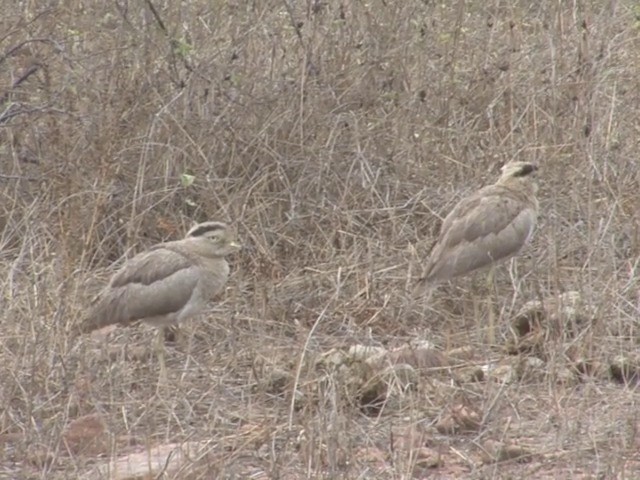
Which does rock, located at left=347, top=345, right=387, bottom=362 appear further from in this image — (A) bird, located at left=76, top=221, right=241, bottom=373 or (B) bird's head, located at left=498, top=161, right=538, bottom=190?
(B) bird's head, located at left=498, top=161, right=538, bottom=190

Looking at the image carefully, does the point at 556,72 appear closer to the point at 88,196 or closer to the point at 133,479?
the point at 88,196

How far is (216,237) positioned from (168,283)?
40cm

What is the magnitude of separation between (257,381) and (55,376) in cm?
94

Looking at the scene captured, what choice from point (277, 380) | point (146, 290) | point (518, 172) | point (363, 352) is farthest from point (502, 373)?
point (518, 172)

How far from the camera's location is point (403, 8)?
36.7 ft

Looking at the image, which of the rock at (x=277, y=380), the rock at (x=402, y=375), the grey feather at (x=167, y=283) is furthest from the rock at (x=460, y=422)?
the grey feather at (x=167, y=283)

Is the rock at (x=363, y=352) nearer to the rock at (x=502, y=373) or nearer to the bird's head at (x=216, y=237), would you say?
the rock at (x=502, y=373)

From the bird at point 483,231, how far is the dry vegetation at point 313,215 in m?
0.22

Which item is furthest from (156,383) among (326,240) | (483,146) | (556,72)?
(556,72)

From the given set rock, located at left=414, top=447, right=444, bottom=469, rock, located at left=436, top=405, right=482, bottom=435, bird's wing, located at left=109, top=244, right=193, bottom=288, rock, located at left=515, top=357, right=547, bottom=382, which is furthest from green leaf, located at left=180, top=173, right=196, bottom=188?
rock, located at left=414, top=447, right=444, bottom=469

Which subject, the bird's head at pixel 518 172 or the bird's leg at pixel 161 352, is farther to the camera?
the bird's head at pixel 518 172

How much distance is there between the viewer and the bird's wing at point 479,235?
923 centimetres

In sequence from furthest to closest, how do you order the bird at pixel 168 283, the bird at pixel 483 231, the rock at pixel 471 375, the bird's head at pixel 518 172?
the bird's head at pixel 518 172 < the bird at pixel 483 231 < the bird at pixel 168 283 < the rock at pixel 471 375

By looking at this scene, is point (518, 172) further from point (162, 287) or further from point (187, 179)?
point (162, 287)
